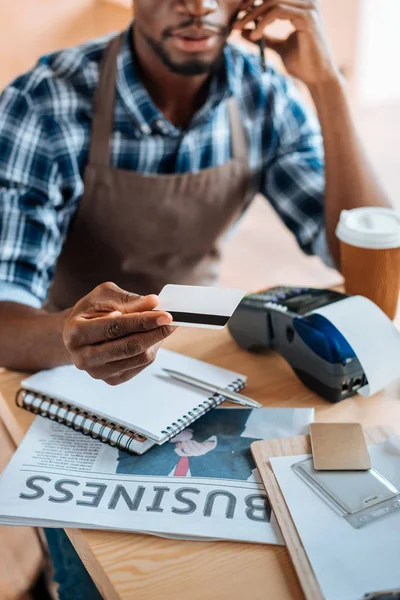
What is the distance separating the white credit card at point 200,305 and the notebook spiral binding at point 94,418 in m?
0.14

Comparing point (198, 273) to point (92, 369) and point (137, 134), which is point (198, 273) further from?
point (92, 369)

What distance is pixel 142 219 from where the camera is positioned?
48.1 inches

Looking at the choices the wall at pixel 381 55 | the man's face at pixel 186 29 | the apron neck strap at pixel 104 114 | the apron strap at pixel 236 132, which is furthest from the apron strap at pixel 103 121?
the wall at pixel 381 55

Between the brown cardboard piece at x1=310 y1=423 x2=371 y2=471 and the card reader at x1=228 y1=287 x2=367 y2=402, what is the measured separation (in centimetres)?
8

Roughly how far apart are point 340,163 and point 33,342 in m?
0.65

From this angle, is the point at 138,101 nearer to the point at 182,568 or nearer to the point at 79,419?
the point at 79,419

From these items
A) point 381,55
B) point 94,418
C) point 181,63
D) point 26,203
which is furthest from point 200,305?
point 381,55

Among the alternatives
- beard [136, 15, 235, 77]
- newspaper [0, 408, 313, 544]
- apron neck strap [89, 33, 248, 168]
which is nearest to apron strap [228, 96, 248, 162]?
beard [136, 15, 235, 77]

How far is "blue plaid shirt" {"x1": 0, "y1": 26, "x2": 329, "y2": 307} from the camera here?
1081 mm

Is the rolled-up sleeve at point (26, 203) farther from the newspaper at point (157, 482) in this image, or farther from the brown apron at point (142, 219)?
the newspaper at point (157, 482)

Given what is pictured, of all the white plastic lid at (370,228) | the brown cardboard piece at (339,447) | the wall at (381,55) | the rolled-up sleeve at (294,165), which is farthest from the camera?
the wall at (381,55)

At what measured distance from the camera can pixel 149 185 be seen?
120 centimetres

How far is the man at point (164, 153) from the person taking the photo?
1117mm

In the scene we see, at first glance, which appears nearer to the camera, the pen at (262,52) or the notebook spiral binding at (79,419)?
the notebook spiral binding at (79,419)
